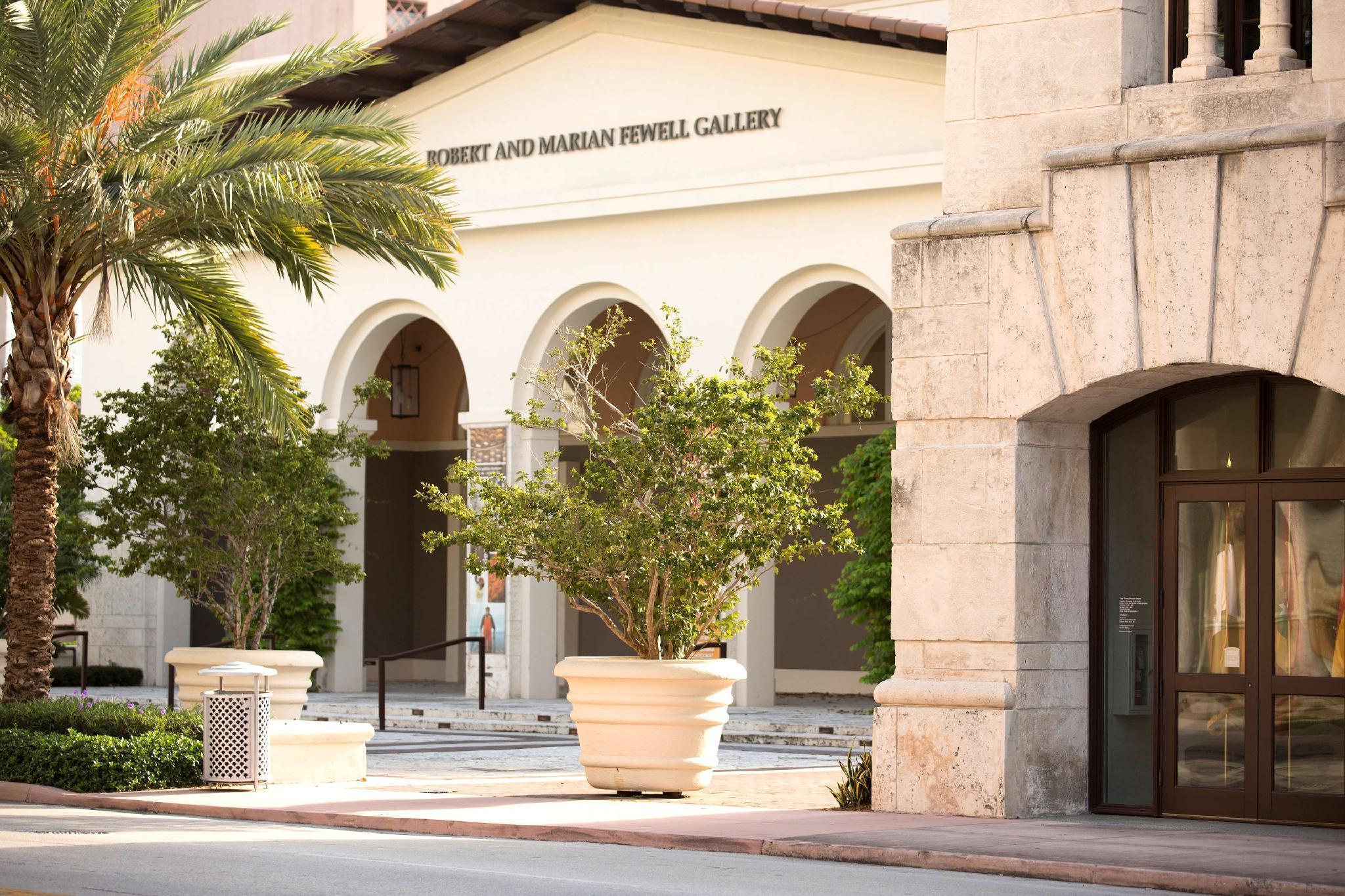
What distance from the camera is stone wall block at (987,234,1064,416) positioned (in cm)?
1388

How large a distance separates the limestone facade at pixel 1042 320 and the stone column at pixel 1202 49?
0.09m

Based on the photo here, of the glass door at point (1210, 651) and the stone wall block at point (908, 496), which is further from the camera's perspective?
the stone wall block at point (908, 496)

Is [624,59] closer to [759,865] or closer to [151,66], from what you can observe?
[151,66]

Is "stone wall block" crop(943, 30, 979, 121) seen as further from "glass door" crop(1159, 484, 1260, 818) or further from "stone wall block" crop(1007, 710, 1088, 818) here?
"stone wall block" crop(1007, 710, 1088, 818)

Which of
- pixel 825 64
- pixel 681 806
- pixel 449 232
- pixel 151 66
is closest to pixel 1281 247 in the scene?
pixel 681 806

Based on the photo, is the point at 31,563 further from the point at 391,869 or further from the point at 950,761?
Answer: the point at 950,761

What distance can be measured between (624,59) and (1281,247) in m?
15.4

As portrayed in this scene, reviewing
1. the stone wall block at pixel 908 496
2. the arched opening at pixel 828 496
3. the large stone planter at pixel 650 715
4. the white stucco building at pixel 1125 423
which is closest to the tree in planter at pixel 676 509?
the large stone planter at pixel 650 715

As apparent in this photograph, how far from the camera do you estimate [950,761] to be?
550 inches

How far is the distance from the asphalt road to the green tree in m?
10.6

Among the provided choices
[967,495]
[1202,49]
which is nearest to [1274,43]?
[1202,49]

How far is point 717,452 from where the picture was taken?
1514 centimetres

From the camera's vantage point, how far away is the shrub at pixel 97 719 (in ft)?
53.2

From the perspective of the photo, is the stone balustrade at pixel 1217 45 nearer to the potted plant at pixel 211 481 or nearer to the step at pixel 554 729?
the step at pixel 554 729
